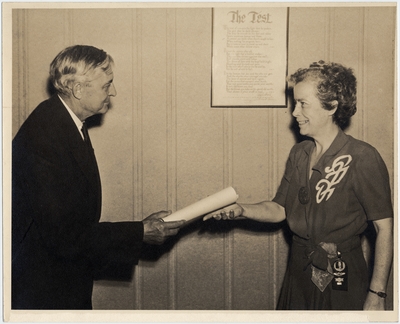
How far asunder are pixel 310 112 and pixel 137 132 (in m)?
0.92

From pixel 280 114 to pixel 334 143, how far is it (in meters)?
0.34

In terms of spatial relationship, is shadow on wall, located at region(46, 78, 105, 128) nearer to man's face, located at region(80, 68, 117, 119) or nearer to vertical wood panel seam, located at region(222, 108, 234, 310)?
man's face, located at region(80, 68, 117, 119)

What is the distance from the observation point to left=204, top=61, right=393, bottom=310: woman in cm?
236

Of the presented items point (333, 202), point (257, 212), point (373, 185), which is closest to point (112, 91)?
point (257, 212)

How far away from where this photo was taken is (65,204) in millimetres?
2371

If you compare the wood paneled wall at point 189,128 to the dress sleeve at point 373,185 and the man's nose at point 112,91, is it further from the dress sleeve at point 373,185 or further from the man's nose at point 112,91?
the dress sleeve at point 373,185

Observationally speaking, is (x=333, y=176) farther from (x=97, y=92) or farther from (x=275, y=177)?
(x=97, y=92)

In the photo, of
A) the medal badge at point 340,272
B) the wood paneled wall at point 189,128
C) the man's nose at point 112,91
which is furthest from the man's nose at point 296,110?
the man's nose at point 112,91

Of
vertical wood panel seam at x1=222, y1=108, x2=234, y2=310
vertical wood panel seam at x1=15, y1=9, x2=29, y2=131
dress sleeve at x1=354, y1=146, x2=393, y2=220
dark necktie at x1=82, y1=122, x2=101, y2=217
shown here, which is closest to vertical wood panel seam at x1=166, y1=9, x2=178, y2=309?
vertical wood panel seam at x1=222, y1=108, x2=234, y2=310

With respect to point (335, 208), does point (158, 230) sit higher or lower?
lower

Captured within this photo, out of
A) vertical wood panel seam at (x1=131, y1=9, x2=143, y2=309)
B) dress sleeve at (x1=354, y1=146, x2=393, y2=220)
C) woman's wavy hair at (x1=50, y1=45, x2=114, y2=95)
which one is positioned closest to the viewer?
dress sleeve at (x1=354, y1=146, x2=393, y2=220)

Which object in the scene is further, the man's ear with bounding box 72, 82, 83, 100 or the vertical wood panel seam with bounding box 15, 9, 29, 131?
the vertical wood panel seam with bounding box 15, 9, 29, 131

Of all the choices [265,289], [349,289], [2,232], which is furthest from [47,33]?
[349,289]

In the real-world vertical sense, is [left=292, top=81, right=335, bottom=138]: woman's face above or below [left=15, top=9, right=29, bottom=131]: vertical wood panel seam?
below
